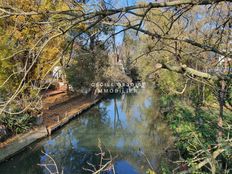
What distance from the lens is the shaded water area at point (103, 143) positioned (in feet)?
32.3

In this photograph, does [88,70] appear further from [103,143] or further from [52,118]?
[103,143]

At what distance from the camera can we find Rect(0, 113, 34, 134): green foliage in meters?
11.5

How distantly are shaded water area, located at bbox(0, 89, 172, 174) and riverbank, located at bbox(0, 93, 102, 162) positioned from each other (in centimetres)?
28

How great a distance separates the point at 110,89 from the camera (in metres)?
28.1

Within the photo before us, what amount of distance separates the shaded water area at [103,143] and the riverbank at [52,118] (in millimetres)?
277

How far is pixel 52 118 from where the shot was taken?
617 inches

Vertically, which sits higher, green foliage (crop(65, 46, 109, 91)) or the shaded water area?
green foliage (crop(65, 46, 109, 91))

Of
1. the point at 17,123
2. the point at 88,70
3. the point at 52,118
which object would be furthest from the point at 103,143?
the point at 88,70

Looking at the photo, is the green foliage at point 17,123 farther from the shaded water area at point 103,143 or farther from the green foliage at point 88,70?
the green foliage at point 88,70

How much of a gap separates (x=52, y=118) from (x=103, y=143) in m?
4.61

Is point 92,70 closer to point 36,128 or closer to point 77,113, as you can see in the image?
point 77,113

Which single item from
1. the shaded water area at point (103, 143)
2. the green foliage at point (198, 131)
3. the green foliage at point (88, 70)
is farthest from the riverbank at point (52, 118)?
the green foliage at point (198, 131)

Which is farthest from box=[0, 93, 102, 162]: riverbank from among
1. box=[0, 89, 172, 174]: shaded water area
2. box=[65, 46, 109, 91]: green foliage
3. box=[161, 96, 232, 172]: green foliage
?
box=[161, 96, 232, 172]: green foliage

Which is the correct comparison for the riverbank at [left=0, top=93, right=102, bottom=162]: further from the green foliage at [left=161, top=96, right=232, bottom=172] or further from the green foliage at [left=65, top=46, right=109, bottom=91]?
the green foliage at [left=161, top=96, right=232, bottom=172]
